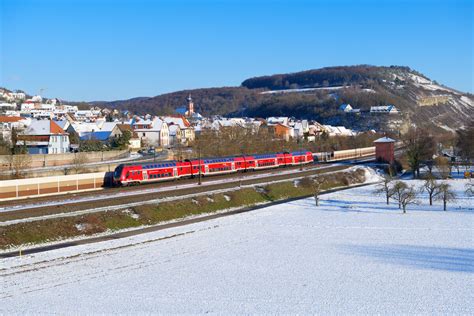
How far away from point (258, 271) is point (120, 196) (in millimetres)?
20253

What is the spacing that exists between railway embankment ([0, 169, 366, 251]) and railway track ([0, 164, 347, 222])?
1929 millimetres

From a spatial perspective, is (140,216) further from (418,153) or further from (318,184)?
(418,153)

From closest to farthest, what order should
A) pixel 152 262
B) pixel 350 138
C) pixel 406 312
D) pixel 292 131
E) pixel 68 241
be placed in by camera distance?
1. pixel 406 312
2. pixel 152 262
3. pixel 68 241
4. pixel 350 138
5. pixel 292 131

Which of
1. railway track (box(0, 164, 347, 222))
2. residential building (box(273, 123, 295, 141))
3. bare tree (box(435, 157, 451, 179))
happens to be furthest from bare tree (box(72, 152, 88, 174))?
residential building (box(273, 123, 295, 141))

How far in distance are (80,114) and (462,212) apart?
139 metres

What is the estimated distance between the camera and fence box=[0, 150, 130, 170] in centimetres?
6059

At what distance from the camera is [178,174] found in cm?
5778

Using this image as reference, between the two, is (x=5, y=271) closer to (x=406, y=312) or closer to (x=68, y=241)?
(x=68, y=241)

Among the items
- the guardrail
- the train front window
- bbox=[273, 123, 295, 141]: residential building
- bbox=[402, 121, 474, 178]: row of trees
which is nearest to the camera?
the train front window

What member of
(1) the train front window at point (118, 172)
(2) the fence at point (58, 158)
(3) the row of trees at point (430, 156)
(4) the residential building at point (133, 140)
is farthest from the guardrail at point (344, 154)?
(1) the train front window at point (118, 172)

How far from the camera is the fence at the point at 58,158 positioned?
60.6 m

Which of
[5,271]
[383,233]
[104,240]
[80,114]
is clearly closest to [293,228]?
[383,233]

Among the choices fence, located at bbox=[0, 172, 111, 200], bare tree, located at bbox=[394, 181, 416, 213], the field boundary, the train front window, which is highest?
the train front window

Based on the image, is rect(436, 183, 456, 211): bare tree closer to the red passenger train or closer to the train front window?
the red passenger train
